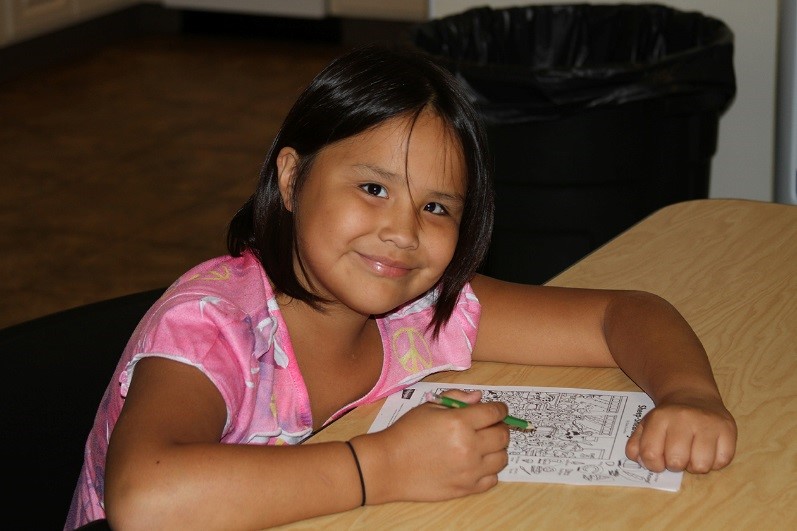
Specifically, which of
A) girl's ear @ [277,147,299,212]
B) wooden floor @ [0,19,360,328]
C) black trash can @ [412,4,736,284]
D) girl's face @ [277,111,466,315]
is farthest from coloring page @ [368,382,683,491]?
wooden floor @ [0,19,360,328]

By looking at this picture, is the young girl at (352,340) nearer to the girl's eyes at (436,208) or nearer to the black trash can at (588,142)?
the girl's eyes at (436,208)

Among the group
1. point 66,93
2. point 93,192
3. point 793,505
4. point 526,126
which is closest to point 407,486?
point 793,505

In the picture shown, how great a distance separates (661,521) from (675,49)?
180cm

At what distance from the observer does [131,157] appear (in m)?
3.96

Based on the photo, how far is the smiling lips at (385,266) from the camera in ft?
3.66

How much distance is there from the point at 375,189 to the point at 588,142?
A: 1120 mm

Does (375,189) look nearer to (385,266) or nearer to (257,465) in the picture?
(385,266)

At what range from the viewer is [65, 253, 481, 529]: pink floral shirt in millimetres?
1037

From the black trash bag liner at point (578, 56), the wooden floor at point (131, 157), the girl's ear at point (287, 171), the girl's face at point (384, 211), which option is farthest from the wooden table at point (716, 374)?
the wooden floor at point (131, 157)

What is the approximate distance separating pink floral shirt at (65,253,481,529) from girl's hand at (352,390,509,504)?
17 centimetres

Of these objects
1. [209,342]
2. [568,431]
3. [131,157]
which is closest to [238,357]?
[209,342]

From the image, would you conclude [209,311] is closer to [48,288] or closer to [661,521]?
[661,521]

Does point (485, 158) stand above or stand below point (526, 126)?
above

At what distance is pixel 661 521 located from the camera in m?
0.90
